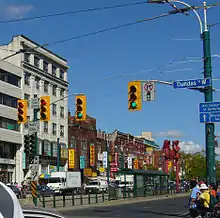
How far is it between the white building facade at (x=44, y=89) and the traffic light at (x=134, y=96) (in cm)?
4181

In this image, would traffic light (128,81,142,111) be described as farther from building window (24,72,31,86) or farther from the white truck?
building window (24,72,31,86)

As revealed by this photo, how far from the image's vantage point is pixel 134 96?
72.9 ft

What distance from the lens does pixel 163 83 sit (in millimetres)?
21547

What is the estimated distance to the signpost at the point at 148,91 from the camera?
22.5 m

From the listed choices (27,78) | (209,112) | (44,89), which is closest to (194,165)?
(44,89)

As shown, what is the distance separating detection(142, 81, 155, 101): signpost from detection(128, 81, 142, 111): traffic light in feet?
1.47

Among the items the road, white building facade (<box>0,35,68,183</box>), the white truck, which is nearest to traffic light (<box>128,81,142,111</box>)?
the road

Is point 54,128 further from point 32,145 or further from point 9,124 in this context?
point 32,145

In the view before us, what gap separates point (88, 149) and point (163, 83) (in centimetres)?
6819

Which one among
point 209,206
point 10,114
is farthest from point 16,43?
point 209,206

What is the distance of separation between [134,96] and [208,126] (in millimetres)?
3622

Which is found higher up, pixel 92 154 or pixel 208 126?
pixel 208 126

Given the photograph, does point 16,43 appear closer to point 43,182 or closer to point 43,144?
point 43,144

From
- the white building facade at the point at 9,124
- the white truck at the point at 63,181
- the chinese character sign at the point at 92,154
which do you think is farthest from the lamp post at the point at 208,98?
the chinese character sign at the point at 92,154
